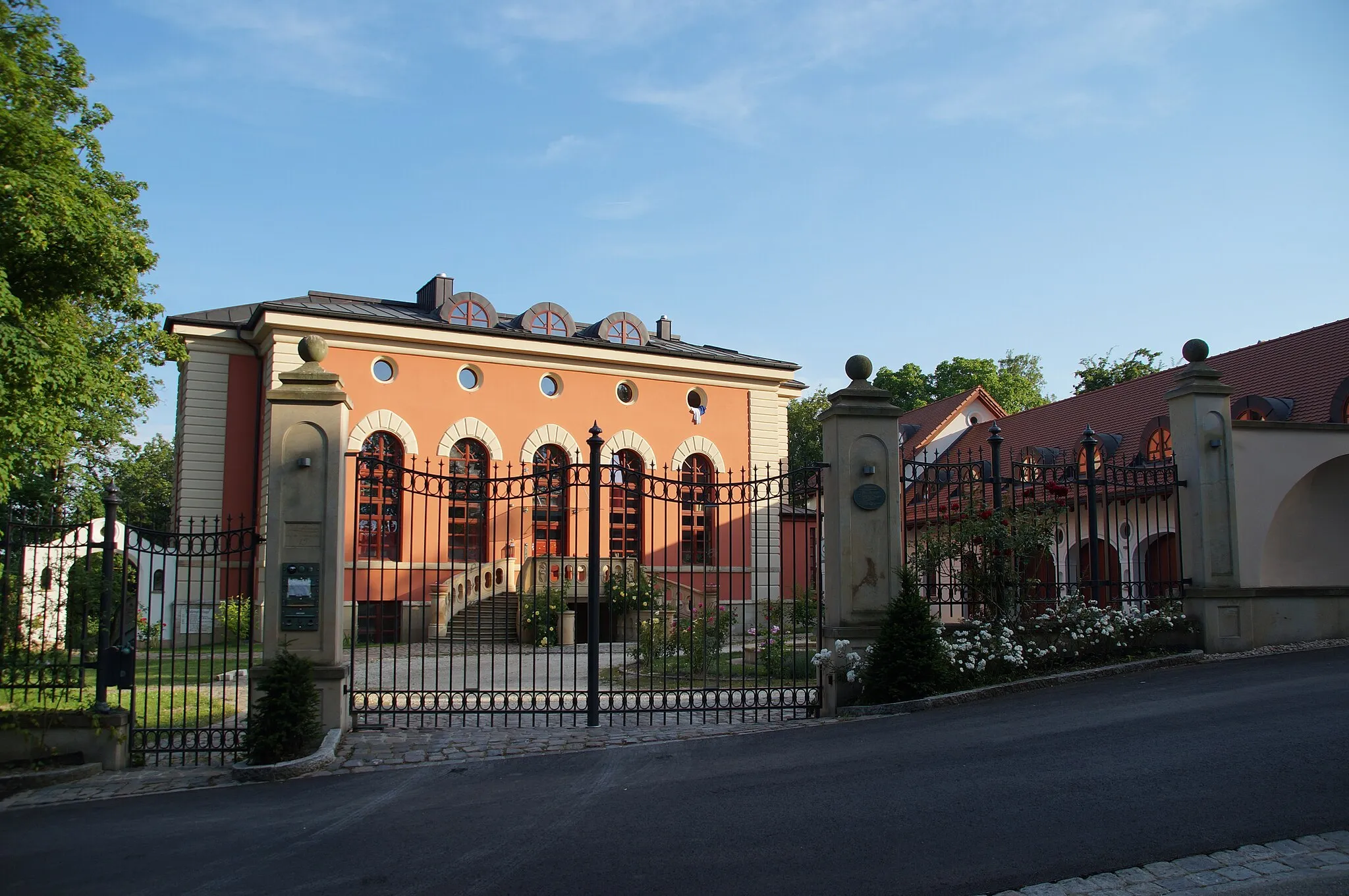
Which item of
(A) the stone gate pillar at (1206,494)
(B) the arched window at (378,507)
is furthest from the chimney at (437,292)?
(A) the stone gate pillar at (1206,494)

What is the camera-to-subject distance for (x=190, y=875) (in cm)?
564

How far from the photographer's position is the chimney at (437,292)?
1196 inches

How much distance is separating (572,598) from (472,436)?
600 cm

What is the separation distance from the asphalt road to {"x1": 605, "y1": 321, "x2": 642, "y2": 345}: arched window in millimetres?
22801

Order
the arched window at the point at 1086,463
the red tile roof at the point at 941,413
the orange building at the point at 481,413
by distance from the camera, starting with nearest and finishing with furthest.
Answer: the arched window at the point at 1086,463 < the orange building at the point at 481,413 < the red tile roof at the point at 941,413

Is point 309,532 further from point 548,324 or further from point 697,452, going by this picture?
point 697,452

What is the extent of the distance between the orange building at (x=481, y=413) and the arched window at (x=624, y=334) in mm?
58

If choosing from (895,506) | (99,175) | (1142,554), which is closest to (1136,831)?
(895,506)

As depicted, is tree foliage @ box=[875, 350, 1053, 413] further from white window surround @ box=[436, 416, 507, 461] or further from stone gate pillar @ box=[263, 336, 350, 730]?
stone gate pillar @ box=[263, 336, 350, 730]

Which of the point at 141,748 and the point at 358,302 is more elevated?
the point at 358,302

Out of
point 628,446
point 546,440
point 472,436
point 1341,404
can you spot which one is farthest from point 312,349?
point 628,446

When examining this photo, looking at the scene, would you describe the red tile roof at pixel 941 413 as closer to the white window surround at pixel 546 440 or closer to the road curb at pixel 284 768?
the white window surround at pixel 546 440

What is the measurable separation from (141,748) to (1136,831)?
8.16 m

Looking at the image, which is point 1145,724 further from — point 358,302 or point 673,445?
point 358,302
